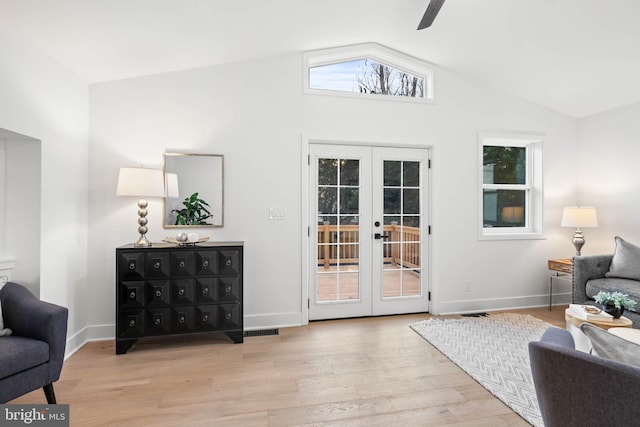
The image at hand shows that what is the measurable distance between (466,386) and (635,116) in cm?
381

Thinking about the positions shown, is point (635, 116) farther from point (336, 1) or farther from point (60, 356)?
point (60, 356)

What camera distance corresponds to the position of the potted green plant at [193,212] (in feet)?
10.6

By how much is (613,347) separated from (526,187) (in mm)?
3844

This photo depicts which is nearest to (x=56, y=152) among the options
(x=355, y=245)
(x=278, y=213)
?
(x=278, y=213)

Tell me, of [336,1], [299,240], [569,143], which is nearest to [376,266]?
[299,240]

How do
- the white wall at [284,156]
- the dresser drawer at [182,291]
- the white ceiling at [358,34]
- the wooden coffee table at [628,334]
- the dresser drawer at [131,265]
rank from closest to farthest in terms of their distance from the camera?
the wooden coffee table at [628,334] → the white ceiling at [358,34] → the dresser drawer at [131,265] → the dresser drawer at [182,291] → the white wall at [284,156]

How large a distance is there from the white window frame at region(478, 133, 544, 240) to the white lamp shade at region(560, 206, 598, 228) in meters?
0.32

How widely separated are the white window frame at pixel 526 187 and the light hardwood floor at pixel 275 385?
6.25ft

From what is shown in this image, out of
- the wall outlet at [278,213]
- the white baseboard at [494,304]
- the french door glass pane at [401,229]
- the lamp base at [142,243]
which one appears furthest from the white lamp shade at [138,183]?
the white baseboard at [494,304]

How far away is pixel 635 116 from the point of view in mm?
3701

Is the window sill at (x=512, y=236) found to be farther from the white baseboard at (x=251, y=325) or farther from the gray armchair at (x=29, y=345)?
the gray armchair at (x=29, y=345)

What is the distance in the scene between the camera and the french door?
365cm

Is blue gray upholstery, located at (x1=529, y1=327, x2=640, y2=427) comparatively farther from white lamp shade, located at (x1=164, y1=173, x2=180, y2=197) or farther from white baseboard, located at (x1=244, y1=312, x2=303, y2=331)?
white lamp shade, located at (x1=164, y1=173, x2=180, y2=197)

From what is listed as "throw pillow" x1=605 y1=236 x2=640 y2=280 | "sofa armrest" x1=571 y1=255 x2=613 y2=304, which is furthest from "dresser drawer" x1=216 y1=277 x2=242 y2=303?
"throw pillow" x1=605 y1=236 x2=640 y2=280
